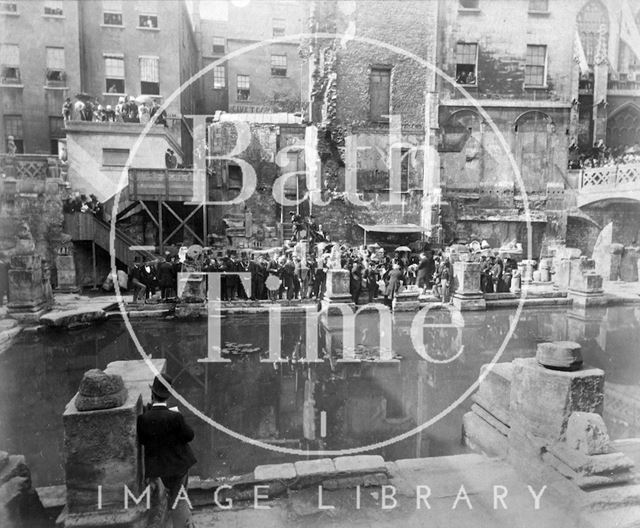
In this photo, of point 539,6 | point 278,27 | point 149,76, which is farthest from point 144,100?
point 539,6

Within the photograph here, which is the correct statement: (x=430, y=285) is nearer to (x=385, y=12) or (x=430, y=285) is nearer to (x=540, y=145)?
(x=540, y=145)

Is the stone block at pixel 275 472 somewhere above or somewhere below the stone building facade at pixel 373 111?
below

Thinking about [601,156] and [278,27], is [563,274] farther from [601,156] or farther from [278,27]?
[278,27]

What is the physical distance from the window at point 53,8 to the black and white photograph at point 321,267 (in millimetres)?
257

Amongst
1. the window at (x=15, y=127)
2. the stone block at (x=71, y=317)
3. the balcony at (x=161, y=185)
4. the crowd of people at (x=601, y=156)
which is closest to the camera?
the stone block at (x=71, y=317)

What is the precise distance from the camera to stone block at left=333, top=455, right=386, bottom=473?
203 inches

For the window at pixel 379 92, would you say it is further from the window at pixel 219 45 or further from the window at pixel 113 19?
the window at pixel 219 45


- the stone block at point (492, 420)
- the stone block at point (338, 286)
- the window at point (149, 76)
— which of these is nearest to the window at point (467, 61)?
the window at point (149, 76)

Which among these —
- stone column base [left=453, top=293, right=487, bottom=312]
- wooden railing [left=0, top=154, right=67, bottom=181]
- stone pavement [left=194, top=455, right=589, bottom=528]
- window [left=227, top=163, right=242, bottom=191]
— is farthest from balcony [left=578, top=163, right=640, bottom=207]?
wooden railing [left=0, top=154, right=67, bottom=181]

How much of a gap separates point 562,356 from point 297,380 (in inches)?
183

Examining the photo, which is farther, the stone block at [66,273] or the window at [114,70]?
the window at [114,70]

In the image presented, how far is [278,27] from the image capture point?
38562 millimetres

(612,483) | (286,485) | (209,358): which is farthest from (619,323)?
(286,485)

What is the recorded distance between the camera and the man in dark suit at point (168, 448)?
165 inches
